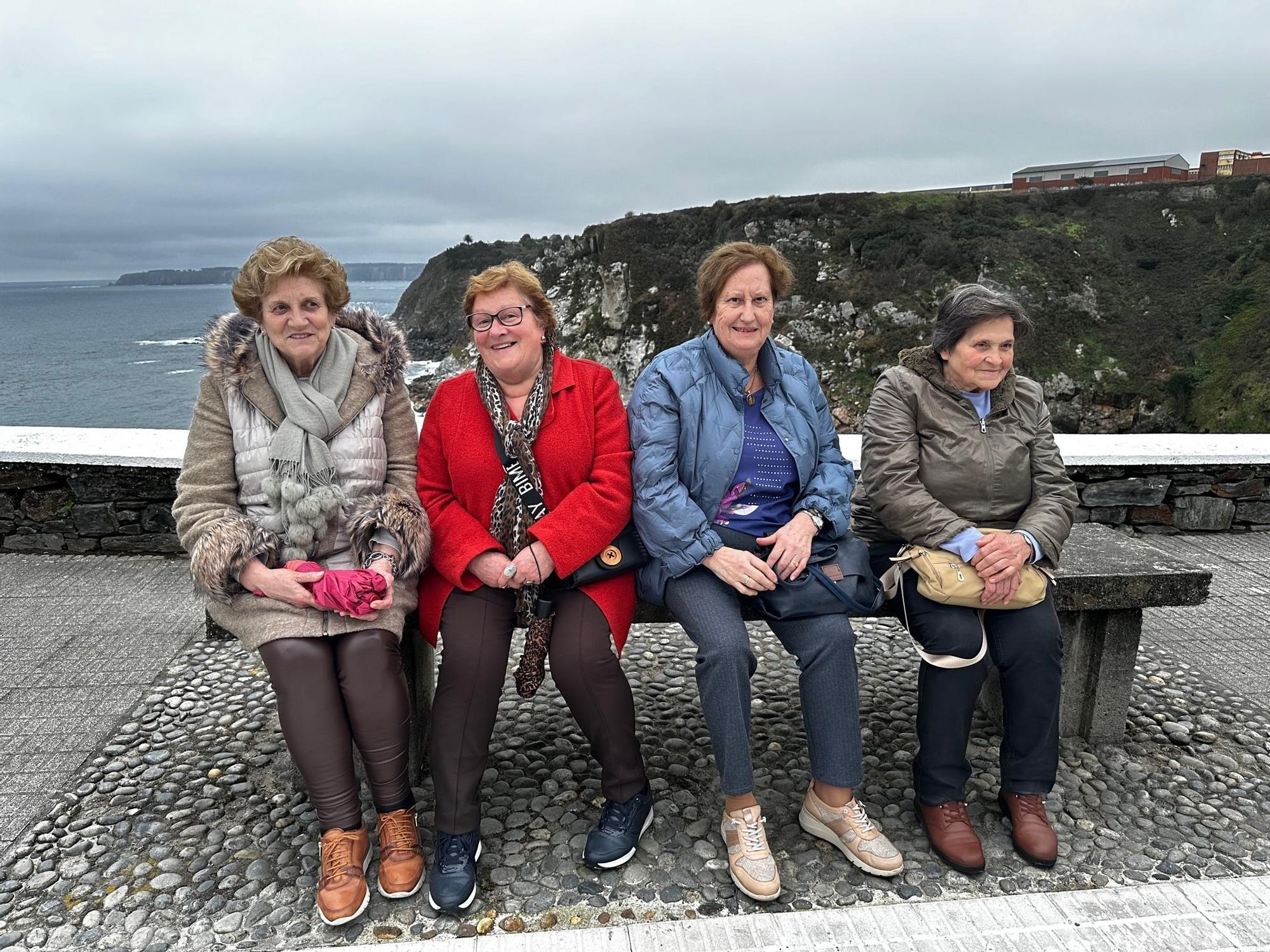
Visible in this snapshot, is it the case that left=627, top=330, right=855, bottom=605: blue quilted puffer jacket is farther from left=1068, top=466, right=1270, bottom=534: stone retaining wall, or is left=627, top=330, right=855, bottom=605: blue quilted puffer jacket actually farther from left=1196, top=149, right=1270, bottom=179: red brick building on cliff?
left=1196, top=149, right=1270, bottom=179: red brick building on cliff

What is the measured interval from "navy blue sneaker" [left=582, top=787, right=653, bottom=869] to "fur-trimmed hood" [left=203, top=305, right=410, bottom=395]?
5.00 feet

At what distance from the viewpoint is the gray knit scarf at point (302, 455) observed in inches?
102

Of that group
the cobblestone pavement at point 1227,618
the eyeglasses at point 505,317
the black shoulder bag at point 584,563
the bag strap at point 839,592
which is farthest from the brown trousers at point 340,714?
the cobblestone pavement at point 1227,618

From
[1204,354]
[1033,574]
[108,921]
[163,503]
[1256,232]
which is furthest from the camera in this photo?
[1256,232]

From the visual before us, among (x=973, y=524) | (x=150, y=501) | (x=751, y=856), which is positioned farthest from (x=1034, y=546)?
(x=150, y=501)

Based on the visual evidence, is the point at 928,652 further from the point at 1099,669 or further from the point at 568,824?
the point at 568,824

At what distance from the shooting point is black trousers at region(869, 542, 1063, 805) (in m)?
2.62

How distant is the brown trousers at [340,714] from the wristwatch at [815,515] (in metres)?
1.37

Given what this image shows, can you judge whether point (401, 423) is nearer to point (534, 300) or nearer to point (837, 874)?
point (534, 300)

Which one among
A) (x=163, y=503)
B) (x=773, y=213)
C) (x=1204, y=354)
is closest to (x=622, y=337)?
(x=773, y=213)

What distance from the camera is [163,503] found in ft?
16.6

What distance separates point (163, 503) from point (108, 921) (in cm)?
327

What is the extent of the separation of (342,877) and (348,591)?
771 millimetres

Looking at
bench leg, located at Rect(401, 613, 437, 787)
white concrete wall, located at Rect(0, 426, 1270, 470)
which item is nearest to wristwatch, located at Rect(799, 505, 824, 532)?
bench leg, located at Rect(401, 613, 437, 787)
